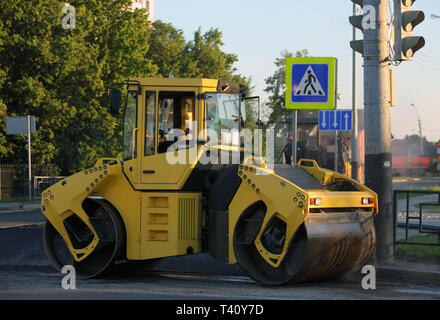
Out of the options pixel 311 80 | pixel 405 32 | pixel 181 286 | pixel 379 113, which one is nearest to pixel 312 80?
pixel 311 80

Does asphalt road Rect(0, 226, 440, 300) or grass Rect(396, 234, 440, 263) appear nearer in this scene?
asphalt road Rect(0, 226, 440, 300)

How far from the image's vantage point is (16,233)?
15.4 metres

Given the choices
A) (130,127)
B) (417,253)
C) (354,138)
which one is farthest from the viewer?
(354,138)

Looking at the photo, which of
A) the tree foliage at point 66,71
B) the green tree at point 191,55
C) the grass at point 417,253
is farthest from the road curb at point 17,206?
the green tree at point 191,55

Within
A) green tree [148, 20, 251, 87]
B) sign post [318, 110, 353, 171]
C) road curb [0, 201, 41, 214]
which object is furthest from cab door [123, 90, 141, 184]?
green tree [148, 20, 251, 87]

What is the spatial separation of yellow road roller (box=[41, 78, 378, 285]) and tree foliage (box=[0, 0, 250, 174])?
1074 inches

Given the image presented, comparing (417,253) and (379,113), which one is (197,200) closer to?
(379,113)

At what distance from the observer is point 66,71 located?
38.9 meters

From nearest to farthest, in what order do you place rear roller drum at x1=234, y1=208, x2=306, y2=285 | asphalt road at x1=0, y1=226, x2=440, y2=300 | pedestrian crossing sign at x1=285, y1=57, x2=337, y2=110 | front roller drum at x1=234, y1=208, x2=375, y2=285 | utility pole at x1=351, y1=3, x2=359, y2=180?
asphalt road at x1=0, y1=226, x2=440, y2=300 → front roller drum at x1=234, y1=208, x2=375, y2=285 → rear roller drum at x1=234, y1=208, x2=306, y2=285 → pedestrian crossing sign at x1=285, y1=57, x2=337, y2=110 → utility pole at x1=351, y1=3, x2=359, y2=180

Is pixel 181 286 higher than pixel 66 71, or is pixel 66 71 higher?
pixel 66 71

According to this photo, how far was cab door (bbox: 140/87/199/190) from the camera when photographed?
10.3 meters

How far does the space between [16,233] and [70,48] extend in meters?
24.6

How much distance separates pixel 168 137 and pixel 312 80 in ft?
13.0

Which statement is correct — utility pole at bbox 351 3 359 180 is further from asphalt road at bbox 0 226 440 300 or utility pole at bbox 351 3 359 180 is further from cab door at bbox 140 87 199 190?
cab door at bbox 140 87 199 190
